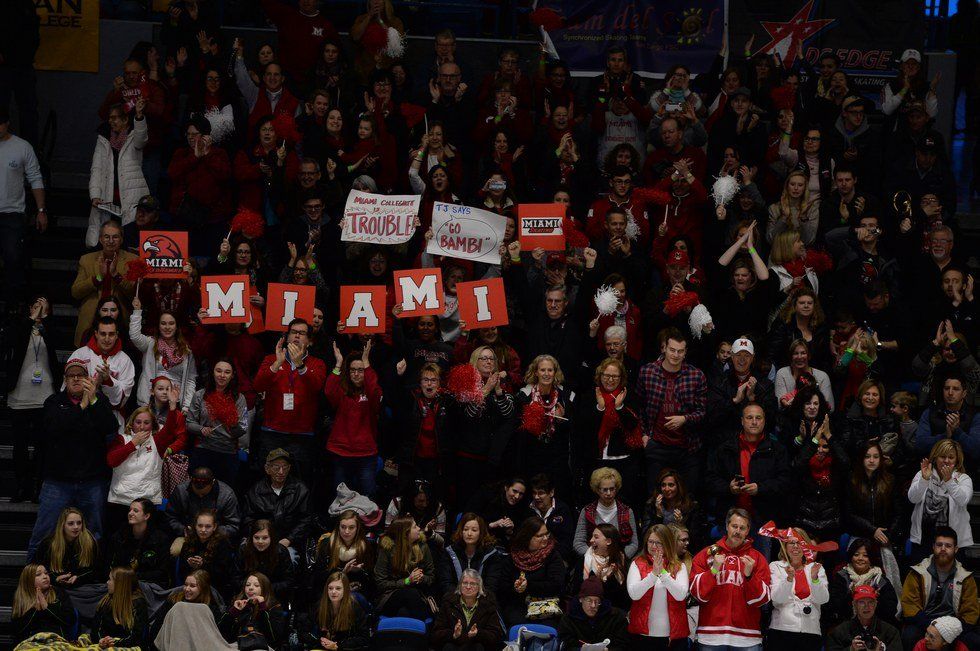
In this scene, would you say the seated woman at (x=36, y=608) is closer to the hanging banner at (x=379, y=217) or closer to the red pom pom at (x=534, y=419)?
the red pom pom at (x=534, y=419)

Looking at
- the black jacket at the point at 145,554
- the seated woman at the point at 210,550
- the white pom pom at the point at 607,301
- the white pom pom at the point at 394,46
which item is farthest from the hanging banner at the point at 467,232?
the black jacket at the point at 145,554

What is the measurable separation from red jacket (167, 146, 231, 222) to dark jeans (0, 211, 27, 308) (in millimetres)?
1495

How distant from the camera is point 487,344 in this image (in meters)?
13.2

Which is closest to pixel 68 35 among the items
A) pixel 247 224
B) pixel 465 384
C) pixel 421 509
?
pixel 247 224

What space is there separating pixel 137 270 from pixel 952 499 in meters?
7.25

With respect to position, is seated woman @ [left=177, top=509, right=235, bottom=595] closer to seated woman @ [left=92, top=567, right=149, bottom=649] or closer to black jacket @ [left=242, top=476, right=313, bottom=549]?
black jacket @ [left=242, top=476, right=313, bottom=549]

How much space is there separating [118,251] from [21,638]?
13.0 ft

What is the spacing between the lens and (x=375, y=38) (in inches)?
628

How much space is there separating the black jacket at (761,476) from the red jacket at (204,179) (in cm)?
560

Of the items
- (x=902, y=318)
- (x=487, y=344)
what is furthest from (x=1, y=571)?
(x=902, y=318)

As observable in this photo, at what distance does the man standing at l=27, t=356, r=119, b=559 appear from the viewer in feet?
40.5

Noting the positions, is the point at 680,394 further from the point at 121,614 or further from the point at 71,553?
the point at 71,553

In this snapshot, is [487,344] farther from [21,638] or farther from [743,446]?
[21,638]

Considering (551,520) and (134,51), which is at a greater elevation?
(134,51)
